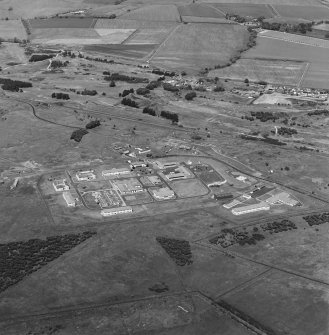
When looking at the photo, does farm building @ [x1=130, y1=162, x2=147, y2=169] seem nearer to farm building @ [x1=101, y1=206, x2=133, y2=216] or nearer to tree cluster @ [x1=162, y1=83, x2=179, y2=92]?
farm building @ [x1=101, y1=206, x2=133, y2=216]

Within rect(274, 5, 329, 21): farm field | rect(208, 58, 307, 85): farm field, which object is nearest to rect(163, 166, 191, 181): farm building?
rect(208, 58, 307, 85): farm field

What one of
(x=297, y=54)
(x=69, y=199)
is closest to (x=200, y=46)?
(x=297, y=54)

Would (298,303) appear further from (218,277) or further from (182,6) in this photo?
(182,6)

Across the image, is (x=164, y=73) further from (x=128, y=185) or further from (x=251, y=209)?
(x=251, y=209)

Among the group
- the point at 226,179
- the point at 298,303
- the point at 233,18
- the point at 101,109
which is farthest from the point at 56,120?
the point at 233,18

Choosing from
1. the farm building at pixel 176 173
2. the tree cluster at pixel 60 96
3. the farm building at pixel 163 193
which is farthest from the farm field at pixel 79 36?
the farm building at pixel 163 193
